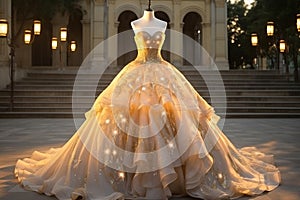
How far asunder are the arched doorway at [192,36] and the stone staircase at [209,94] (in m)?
7.75

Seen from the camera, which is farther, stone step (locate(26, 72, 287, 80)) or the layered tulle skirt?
stone step (locate(26, 72, 287, 80))

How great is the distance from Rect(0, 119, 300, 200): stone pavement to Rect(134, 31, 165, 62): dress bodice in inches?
73.5

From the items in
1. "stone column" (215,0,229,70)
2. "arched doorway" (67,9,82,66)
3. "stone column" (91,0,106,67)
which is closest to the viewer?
"stone column" (91,0,106,67)

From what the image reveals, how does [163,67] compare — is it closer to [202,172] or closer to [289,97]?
[202,172]

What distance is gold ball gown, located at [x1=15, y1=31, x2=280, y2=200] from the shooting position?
3770 millimetres

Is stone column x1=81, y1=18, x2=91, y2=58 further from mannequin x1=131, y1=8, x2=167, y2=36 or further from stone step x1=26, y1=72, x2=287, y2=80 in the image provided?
mannequin x1=131, y1=8, x2=167, y2=36

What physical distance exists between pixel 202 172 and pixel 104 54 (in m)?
22.2

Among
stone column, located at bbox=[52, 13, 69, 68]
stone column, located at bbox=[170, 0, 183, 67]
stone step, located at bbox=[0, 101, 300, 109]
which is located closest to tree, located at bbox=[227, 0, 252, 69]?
stone column, located at bbox=[170, 0, 183, 67]

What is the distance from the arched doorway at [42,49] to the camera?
28547 millimetres

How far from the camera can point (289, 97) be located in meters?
17.3

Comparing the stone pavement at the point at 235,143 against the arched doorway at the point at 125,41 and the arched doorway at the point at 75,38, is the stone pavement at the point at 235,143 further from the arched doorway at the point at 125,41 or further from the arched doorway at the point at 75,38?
the arched doorway at the point at 75,38

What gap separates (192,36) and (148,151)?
1126 inches

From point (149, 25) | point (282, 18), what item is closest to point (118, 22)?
point (282, 18)

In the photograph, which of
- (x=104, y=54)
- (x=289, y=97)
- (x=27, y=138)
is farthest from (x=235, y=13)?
(x=27, y=138)
